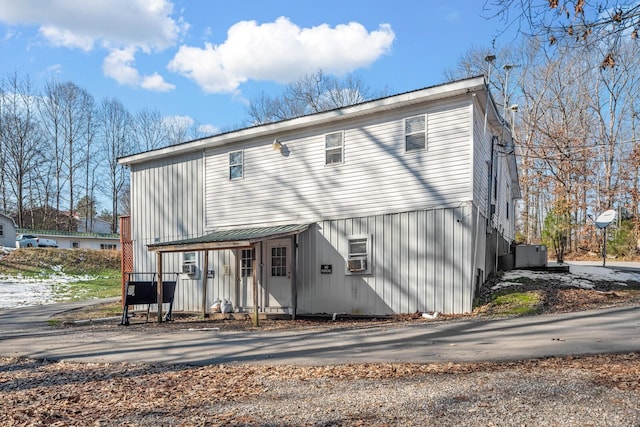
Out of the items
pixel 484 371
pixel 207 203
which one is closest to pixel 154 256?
pixel 207 203

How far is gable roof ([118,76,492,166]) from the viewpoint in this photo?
10.6 metres

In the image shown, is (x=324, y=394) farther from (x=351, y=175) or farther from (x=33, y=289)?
(x=33, y=289)

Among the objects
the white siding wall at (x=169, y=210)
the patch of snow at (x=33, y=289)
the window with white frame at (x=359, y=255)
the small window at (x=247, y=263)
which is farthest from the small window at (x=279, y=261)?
the patch of snow at (x=33, y=289)

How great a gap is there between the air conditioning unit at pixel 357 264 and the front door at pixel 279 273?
1.96 m

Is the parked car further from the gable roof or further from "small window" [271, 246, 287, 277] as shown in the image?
"small window" [271, 246, 287, 277]

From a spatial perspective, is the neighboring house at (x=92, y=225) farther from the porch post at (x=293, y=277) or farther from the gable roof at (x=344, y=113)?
the porch post at (x=293, y=277)

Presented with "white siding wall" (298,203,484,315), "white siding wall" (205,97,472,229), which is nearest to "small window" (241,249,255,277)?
"white siding wall" (205,97,472,229)

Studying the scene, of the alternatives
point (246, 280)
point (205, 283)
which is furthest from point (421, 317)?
point (205, 283)

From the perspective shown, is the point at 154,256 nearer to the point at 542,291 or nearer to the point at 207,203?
the point at 207,203

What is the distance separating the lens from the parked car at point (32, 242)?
38.9m

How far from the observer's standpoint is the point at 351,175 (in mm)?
12320

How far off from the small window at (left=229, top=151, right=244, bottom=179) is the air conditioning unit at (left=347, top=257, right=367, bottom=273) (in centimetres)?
453

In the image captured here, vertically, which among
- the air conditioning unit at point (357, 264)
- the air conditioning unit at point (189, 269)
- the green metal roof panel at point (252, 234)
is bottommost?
the air conditioning unit at point (189, 269)

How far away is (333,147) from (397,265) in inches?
138
